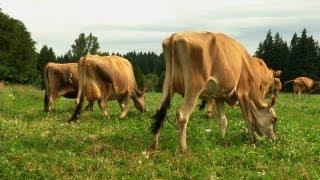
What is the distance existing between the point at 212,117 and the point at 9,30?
67.3m

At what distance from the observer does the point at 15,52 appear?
284 ft

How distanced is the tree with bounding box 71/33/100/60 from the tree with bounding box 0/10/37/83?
38547 millimetres

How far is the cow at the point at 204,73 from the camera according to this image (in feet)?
43.5

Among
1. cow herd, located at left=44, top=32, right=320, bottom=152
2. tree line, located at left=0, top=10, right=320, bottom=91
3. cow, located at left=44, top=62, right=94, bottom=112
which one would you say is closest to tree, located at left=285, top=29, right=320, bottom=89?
tree line, located at left=0, top=10, right=320, bottom=91

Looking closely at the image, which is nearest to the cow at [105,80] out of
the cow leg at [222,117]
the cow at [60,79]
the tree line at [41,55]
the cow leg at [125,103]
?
the cow leg at [125,103]

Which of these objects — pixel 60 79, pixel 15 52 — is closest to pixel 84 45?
pixel 15 52

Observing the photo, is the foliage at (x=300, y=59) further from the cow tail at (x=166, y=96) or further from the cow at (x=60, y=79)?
the cow tail at (x=166, y=96)

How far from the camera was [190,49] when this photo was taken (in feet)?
43.5

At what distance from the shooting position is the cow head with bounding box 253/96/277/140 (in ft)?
51.0

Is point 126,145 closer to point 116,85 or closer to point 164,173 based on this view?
point 164,173

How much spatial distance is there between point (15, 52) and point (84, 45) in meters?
51.2

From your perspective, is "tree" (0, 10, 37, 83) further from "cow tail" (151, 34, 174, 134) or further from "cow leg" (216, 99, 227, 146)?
"cow tail" (151, 34, 174, 134)

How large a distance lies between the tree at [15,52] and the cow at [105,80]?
56641mm

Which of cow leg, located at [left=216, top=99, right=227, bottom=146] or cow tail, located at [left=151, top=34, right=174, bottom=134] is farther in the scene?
cow leg, located at [left=216, top=99, right=227, bottom=146]
